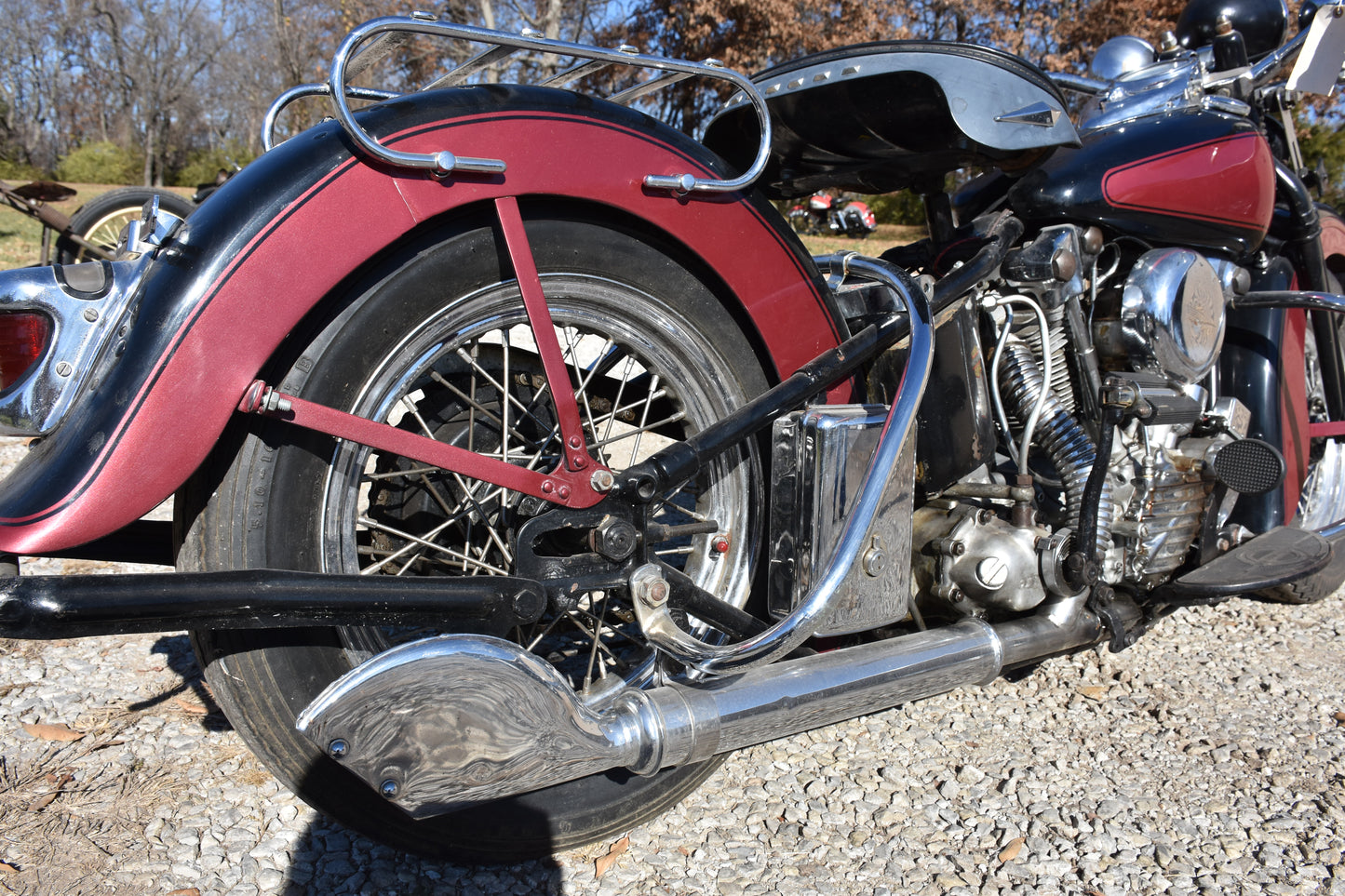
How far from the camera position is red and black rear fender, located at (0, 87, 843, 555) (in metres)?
1.30

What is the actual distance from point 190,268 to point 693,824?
138 cm

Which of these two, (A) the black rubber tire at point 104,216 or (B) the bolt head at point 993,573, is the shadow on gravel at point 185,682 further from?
(A) the black rubber tire at point 104,216

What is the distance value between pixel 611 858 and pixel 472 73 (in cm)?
154

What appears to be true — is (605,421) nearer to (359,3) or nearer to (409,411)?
(409,411)

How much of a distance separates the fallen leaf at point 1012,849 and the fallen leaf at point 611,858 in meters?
0.73

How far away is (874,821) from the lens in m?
1.96

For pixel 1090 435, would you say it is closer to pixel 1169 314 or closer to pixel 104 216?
pixel 1169 314

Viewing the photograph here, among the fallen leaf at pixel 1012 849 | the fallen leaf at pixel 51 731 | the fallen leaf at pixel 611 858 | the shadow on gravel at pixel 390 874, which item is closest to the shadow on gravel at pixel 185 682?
the fallen leaf at pixel 51 731

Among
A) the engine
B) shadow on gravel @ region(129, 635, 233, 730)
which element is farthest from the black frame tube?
shadow on gravel @ region(129, 635, 233, 730)

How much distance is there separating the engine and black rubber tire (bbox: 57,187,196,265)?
678cm

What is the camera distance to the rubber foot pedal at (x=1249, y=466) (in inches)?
88.4

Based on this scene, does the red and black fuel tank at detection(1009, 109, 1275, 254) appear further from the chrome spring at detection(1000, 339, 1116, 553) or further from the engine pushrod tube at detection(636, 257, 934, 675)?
the engine pushrod tube at detection(636, 257, 934, 675)

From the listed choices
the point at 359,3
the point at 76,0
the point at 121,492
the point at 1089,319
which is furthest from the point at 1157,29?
the point at 76,0

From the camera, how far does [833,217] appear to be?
18500 millimetres
